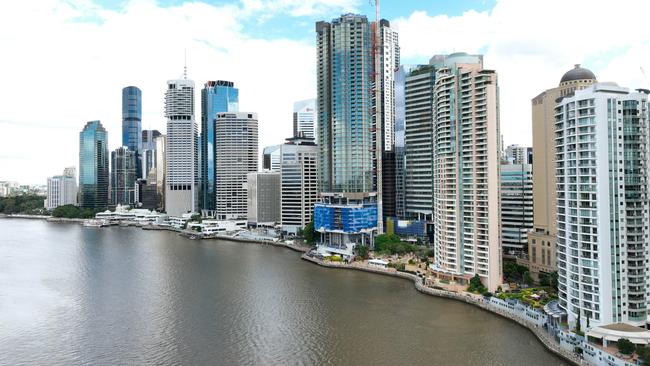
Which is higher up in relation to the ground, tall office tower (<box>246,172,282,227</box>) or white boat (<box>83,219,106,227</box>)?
tall office tower (<box>246,172,282,227</box>)

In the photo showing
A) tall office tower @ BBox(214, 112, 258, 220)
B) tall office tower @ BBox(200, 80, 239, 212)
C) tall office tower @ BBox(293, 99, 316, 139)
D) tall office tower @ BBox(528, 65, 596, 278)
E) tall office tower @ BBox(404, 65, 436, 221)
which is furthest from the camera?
tall office tower @ BBox(293, 99, 316, 139)

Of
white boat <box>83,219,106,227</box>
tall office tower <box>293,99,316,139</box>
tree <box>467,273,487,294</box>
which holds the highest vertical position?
tall office tower <box>293,99,316,139</box>

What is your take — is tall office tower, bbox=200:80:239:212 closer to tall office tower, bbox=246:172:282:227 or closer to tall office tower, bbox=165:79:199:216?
tall office tower, bbox=165:79:199:216

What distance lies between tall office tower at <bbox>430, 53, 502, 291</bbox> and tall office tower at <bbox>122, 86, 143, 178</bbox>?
447 ft

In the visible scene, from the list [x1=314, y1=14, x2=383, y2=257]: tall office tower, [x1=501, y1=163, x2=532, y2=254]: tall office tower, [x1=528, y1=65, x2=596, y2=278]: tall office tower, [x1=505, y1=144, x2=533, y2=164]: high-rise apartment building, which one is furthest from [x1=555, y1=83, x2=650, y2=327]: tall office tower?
[x1=505, y1=144, x2=533, y2=164]: high-rise apartment building

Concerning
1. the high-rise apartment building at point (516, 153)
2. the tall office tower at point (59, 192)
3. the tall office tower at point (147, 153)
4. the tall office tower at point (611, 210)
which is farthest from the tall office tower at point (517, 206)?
the tall office tower at point (59, 192)

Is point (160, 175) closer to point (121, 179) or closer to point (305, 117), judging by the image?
point (121, 179)

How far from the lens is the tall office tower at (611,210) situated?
2345 cm

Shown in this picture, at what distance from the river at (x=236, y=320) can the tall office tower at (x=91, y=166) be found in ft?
283

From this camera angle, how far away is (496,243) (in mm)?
34844

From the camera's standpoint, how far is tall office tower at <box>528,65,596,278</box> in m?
35.8

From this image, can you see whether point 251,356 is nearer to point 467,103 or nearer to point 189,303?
point 189,303

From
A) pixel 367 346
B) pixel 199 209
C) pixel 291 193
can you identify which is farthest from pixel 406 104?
pixel 199 209

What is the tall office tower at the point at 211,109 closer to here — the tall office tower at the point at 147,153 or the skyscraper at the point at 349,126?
the tall office tower at the point at 147,153
